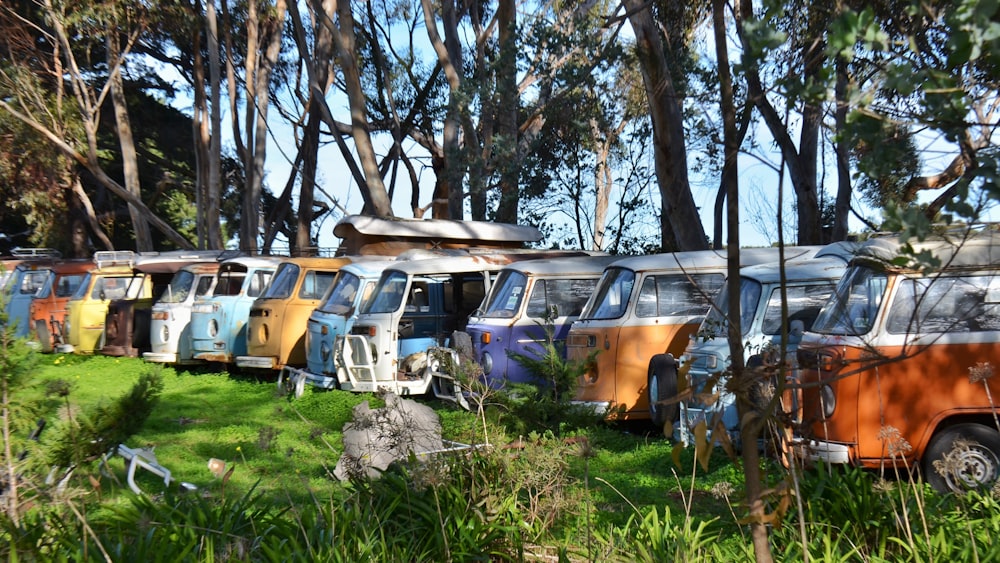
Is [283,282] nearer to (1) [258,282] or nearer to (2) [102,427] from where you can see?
(1) [258,282]

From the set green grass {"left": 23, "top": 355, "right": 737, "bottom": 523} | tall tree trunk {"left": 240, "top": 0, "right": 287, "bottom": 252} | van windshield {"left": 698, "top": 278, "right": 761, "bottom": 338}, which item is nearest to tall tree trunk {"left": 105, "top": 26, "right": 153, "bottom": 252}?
tall tree trunk {"left": 240, "top": 0, "right": 287, "bottom": 252}

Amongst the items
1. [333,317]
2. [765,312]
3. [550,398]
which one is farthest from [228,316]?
[765,312]

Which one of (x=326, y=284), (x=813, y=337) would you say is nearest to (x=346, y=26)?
(x=326, y=284)

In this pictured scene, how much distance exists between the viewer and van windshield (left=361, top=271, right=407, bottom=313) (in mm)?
13719

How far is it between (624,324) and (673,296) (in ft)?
2.21

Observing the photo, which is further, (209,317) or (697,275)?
(209,317)

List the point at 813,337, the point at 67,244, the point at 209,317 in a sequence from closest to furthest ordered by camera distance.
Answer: the point at 813,337 → the point at 209,317 → the point at 67,244

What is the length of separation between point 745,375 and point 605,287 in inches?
291

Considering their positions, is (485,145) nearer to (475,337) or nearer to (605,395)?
(475,337)

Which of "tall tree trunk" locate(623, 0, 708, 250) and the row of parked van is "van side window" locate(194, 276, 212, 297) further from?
"tall tree trunk" locate(623, 0, 708, 250)

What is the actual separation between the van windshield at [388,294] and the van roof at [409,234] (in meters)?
3.06

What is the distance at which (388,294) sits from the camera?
45.6ft

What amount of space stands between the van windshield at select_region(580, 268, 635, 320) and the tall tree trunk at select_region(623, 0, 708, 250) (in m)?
2.18

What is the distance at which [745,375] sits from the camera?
3879 mm
